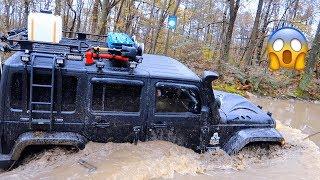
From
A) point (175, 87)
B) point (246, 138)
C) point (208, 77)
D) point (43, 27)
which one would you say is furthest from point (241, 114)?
point (43, 27)

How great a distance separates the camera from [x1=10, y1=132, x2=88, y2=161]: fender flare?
14.4ft

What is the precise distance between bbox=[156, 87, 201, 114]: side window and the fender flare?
117 cm

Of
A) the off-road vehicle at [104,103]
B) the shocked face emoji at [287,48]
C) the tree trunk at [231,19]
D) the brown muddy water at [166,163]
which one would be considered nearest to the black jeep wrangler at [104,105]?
the off-road vehicle at [104,103]

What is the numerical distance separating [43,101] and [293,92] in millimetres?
10358

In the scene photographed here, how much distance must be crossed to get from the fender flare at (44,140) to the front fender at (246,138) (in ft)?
7.07

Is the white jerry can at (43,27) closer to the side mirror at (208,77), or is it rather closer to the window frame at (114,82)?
the window frame at (114,82)

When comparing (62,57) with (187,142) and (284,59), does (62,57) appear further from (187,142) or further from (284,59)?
(284,59)

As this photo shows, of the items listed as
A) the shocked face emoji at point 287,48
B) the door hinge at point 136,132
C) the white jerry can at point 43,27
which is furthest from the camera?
the door hinge at point 136,132

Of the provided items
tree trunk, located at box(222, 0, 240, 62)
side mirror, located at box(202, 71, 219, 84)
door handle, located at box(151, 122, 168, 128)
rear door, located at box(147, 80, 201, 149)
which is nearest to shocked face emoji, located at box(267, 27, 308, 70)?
side mirror, located at box(202, 71, 219, 84)

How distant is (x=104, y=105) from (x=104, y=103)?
1.0 inches

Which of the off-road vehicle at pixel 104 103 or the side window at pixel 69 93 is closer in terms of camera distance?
the off-road vehicle at pixel 104 103

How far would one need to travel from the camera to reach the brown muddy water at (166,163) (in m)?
4.50

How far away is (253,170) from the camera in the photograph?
17.2 feet

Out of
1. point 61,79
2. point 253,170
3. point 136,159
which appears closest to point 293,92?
point 253,170
